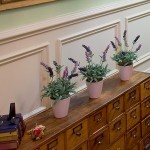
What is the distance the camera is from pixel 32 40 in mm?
2123

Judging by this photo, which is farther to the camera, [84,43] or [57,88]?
[84,43]

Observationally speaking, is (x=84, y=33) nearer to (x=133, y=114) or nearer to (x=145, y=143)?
(x=133, y=114)

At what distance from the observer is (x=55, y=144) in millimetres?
1948

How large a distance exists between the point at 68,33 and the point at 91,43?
1.02 ft

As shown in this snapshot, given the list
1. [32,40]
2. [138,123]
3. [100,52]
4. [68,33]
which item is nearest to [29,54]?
[32,40]

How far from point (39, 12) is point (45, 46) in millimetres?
218

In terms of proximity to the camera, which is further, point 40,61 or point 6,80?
point 40,61

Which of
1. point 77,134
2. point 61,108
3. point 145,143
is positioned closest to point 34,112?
point 61,108

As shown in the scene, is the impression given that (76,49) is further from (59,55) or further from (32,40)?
(32,40)

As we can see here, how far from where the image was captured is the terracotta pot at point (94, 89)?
7.77 ft

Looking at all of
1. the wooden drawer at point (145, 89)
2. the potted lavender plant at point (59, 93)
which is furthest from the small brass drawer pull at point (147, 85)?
the potted lavender plant at point (59, 93)

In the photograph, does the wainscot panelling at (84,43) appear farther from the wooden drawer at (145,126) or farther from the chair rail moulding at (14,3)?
the wooden drawer at (145,126)

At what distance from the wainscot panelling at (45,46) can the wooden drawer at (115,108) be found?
31cm

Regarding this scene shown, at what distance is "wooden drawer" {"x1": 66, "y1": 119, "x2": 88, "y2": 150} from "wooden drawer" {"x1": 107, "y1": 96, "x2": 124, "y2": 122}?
0.27 meters
